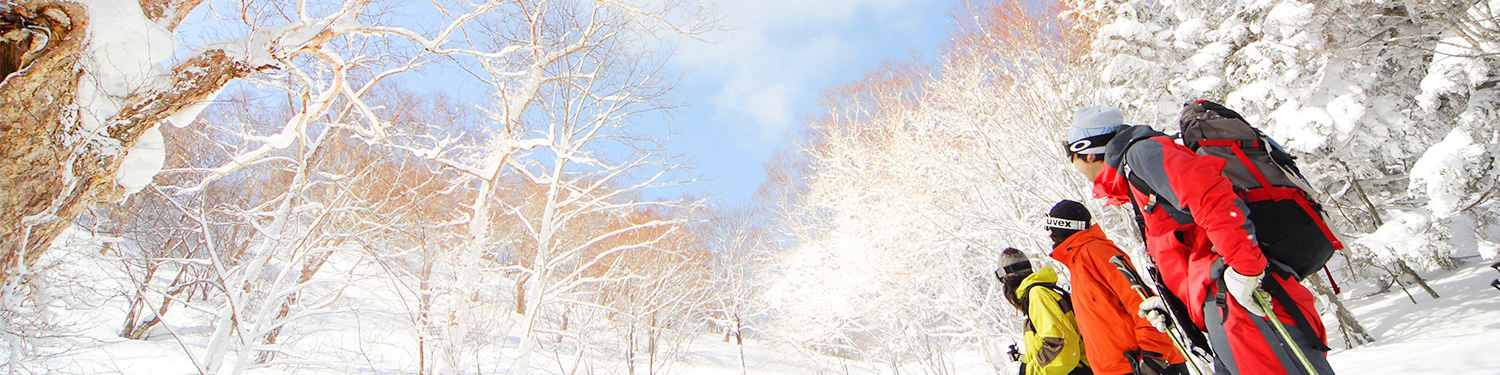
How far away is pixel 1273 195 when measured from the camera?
5.75ft

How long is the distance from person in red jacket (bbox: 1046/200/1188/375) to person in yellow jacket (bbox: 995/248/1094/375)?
0.14 metres

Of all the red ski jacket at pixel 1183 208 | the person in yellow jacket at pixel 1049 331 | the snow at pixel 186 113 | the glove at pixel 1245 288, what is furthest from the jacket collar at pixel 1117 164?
the snow at pixel 186 113

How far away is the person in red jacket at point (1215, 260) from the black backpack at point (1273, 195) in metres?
0.08

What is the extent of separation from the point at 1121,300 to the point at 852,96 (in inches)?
470

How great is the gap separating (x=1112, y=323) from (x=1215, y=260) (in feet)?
1.58

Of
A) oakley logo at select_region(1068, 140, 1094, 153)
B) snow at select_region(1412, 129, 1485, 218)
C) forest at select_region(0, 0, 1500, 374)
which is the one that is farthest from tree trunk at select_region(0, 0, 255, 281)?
snow at select_region(1412, 129, 1485, 218)

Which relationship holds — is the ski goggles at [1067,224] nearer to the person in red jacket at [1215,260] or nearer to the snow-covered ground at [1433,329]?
the person in red jacket at [1215,260]

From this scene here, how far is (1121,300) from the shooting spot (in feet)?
7.22

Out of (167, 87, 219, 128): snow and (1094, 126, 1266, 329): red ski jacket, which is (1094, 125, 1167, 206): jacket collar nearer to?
(1094, 126, 1266, 329): red ski jacket

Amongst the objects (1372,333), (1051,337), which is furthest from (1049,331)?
(1372,333)

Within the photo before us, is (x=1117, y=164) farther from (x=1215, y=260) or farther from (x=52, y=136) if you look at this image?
(x=52, y=136)

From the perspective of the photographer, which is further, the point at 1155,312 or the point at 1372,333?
the point at 1372,333

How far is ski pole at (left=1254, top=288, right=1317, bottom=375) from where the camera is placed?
159 centimetres

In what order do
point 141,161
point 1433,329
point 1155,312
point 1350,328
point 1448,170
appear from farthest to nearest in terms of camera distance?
point 1350,328, point 1433,329, point 1448,170, point 141,161, point 1155,312
